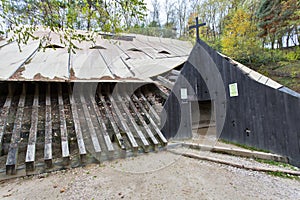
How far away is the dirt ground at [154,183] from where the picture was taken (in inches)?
87.1

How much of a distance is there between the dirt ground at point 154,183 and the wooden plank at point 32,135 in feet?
0.89

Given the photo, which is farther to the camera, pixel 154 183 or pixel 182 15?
pixel 182 15

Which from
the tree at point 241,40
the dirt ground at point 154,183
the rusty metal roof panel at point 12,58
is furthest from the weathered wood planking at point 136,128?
the tree at point 241,40

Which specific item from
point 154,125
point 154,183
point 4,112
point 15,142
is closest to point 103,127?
point 154,125

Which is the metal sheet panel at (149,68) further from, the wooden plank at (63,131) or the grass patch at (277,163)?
the grass patch at (277,163)

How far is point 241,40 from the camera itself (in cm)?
887

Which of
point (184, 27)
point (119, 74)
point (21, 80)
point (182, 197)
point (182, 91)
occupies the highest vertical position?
point (184, 27)

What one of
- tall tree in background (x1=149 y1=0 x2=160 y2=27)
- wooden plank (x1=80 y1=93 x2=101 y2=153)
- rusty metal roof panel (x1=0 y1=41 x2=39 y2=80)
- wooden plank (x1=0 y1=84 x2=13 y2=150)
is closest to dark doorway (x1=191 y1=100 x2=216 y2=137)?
wooden plank (x1=80 y1=93 x2=101 y2=153)

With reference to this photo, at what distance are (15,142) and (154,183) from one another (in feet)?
8.97

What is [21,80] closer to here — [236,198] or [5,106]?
[5,106]

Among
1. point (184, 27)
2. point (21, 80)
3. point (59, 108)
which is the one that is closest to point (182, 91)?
point (59, 108)

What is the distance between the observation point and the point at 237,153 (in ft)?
11.1

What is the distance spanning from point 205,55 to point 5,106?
502 cm

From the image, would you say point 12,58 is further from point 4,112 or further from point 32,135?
point 32,135
